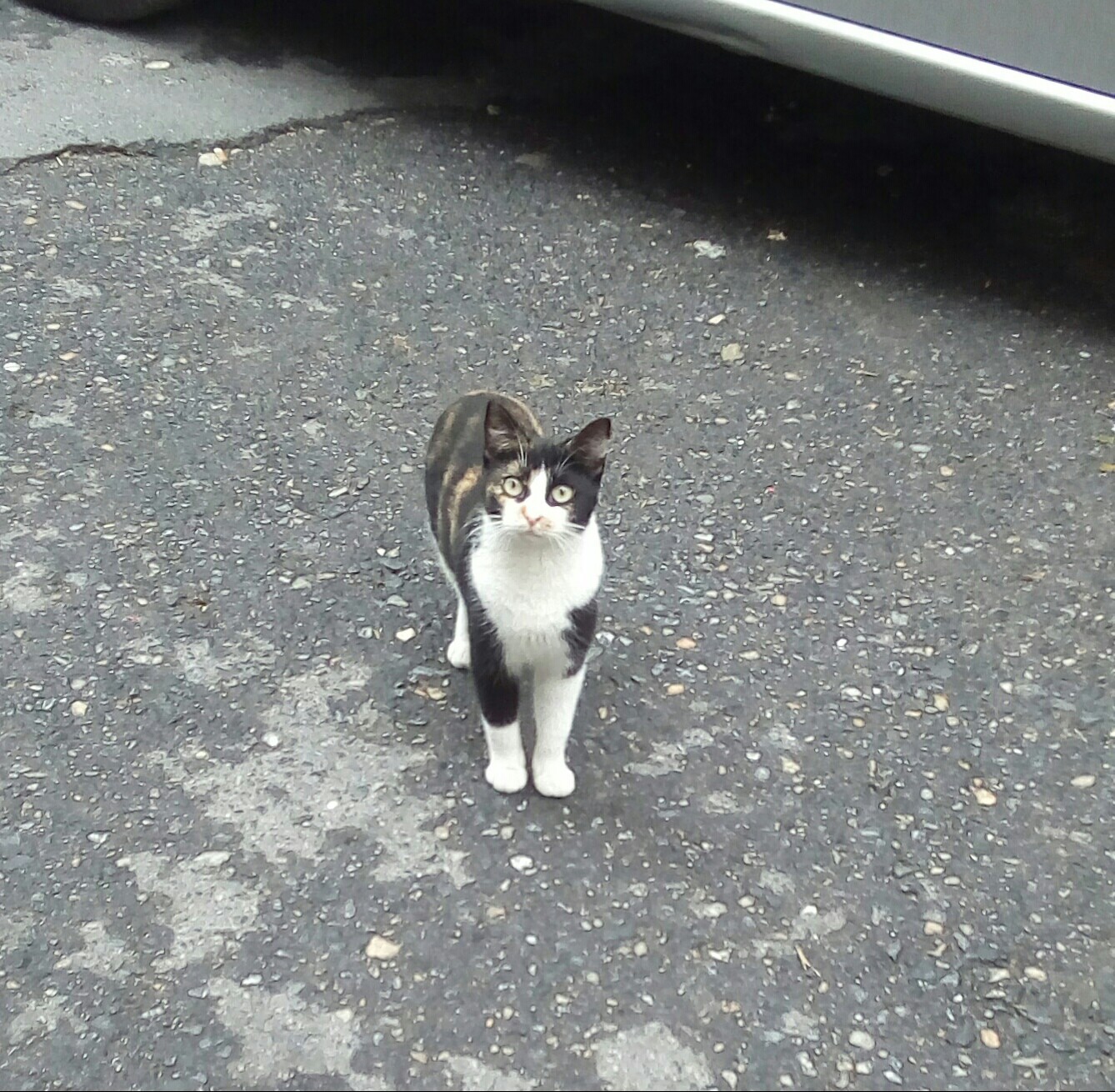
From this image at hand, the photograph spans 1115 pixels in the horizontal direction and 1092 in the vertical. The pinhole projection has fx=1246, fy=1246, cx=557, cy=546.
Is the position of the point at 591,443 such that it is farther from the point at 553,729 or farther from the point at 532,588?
the point at 553,729

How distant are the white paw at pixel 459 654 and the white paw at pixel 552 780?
33 cm

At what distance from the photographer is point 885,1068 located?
2.02m

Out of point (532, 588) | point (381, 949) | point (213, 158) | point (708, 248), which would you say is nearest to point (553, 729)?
point (532, 588)

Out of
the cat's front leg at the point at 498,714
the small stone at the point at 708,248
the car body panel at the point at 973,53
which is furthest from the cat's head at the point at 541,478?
the small stone at the point at 708,248

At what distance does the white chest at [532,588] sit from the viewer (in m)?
2.23

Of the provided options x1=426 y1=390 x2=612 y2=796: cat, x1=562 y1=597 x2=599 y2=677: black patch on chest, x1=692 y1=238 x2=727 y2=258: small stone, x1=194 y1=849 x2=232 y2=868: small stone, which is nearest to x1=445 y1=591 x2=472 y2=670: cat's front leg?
x1=426 y1=390 x2=612 y2=796: cat

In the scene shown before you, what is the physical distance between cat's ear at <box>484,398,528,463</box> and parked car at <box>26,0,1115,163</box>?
7.10ft

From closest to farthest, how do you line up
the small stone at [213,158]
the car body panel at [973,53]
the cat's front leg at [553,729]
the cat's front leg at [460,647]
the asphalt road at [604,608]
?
the asphalt road at [604,608] → the cat's front leg at [553,729] → the cat's front leg at [460,647] → the car body panel at [973,53] → the small stone at [213,158]

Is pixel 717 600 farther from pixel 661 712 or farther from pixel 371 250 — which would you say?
pixel 371 250

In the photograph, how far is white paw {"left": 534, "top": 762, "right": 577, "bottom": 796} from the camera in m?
2.43

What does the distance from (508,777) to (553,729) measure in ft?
0.45

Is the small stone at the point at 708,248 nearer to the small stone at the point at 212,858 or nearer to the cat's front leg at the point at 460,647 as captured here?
the cat's front leg at the point at 460,647

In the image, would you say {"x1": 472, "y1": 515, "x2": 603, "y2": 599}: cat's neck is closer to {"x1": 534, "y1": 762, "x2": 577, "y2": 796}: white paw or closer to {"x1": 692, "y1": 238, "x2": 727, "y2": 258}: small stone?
{"x1": 534, "y1": 762, "x2": 577, "y2": 796}: white paw

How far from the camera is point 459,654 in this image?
269 centimetres
